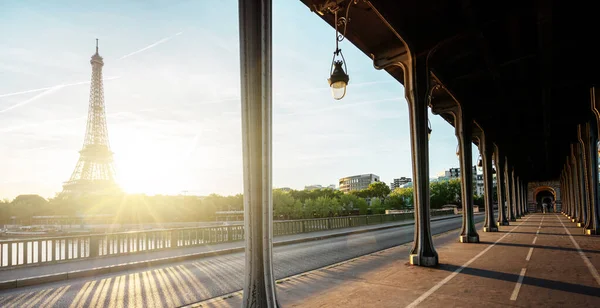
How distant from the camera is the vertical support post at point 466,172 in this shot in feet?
60.5

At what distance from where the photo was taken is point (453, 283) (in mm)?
8898

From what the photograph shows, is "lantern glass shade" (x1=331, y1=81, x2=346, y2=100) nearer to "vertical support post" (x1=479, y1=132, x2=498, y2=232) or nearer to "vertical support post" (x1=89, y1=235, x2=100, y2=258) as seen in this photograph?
"vertical support post" (x1=89, y1=235, x2=100, y2=258)

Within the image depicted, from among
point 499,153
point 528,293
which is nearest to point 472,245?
point 528,293

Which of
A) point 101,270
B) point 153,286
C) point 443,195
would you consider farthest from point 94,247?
point 443,195

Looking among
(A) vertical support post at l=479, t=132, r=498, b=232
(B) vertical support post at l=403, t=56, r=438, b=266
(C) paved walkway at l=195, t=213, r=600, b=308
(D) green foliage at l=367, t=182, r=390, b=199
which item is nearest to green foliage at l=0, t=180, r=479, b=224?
(A) vertical support post at l=479, t=132, r=498, b=232

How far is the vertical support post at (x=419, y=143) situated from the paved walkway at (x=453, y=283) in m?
1.02

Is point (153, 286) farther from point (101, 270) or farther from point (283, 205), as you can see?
point (283, 205)

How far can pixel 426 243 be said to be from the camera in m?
11.6

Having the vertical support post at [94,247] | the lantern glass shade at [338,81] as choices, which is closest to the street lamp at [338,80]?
the lantern glass shade at [338,81]

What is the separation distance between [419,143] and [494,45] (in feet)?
17.0

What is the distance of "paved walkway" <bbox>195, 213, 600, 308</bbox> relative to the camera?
23.9 feet

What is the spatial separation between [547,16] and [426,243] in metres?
7.63

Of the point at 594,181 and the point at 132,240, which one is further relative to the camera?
the point at 594,181

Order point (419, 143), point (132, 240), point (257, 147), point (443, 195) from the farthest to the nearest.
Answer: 1. point (443, 195)
2. point (132, 240)
3. point (419, 143)
4. point (257, 147)
